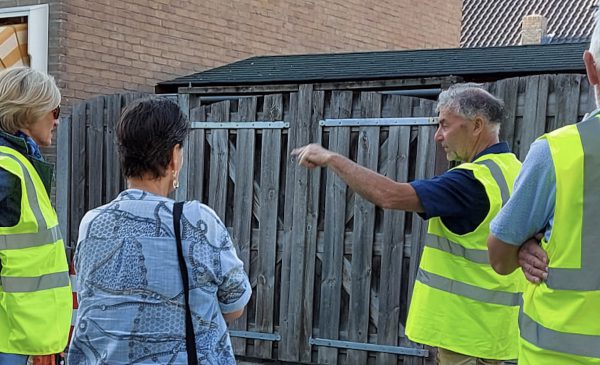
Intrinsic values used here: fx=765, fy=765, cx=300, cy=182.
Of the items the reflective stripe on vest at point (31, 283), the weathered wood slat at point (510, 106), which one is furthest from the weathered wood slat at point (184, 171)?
the reflective stripe on vest at point (31, 283)

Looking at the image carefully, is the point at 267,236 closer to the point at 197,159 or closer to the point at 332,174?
the point at 332,174

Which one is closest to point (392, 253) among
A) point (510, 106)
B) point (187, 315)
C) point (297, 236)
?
point (297, 236)

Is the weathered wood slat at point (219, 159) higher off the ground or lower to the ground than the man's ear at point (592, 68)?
lower

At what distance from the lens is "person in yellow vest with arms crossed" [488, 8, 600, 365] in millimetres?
1933

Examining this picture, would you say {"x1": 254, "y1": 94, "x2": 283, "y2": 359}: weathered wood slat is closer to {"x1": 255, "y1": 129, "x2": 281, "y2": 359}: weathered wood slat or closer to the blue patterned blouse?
{"x1": 255, "y1": 129, "x2": 281, "y2": 359}: weathered wood slat

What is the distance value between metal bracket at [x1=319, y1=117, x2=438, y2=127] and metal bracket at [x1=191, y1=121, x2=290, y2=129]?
0.38 metres

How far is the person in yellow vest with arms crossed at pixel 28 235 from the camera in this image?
3115 millimetres

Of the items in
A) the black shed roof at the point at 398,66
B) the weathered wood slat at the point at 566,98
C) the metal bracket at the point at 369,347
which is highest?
the black shed roof at the point at 398,66

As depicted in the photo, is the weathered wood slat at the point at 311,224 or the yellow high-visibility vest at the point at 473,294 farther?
the weathered wood slat at the point at 311,224

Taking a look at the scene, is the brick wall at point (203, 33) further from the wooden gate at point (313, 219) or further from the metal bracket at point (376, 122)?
the metal bracket at point (376, 122)

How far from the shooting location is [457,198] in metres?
3.21

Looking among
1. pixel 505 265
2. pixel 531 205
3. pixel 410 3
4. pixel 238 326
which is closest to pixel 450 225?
pixel 505 265

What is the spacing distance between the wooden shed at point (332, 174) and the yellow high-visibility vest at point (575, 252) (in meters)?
3.47

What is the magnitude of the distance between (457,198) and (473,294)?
1.52 feet
